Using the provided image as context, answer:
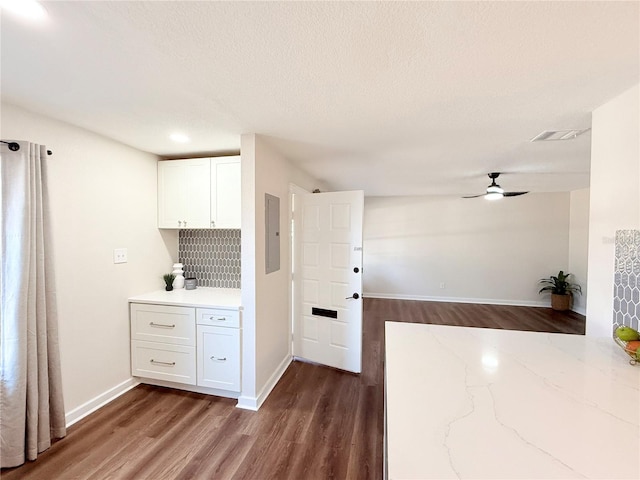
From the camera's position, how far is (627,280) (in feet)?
4.93

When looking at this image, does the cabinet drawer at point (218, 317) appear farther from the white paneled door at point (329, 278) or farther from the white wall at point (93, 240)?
the white paneled door at point (329, 278)

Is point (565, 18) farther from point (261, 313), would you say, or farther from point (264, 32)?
point (261, 313)

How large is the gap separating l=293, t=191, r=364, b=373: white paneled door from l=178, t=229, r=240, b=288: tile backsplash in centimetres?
71

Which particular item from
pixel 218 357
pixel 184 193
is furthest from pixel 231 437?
pixel 184 193

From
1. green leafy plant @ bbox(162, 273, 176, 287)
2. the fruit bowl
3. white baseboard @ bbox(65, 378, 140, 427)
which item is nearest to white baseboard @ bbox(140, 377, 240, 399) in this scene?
white baseboard @ bbox(65, 378, 140, 427)

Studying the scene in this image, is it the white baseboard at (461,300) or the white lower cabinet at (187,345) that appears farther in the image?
the white baseboard at (461,300)

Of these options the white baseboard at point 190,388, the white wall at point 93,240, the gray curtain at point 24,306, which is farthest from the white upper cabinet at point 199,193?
the white baseboard at point 190,388

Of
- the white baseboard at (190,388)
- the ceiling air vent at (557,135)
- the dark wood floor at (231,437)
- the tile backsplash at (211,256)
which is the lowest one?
the dark wood floor at (231,437)

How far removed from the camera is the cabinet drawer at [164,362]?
257cm

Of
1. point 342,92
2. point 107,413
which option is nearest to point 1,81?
point 342,92

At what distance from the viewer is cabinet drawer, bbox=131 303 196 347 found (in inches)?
100

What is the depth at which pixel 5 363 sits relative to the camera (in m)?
1.71

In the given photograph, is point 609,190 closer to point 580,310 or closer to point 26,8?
point 26,8

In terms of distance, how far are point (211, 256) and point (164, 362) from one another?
1139 millimetres
